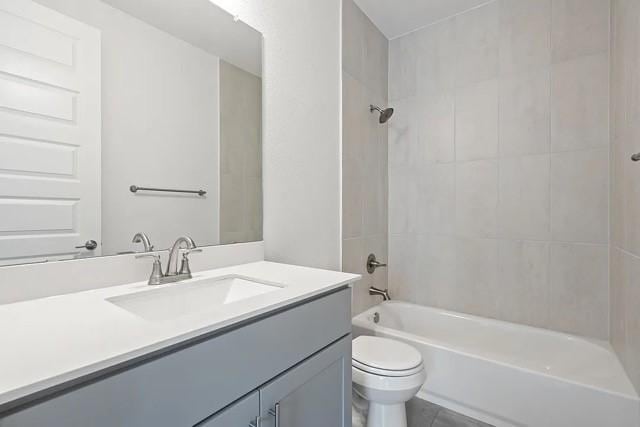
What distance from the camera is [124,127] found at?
38.9 inches

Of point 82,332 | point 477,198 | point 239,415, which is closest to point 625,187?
point 477,198

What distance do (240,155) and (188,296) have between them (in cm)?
63

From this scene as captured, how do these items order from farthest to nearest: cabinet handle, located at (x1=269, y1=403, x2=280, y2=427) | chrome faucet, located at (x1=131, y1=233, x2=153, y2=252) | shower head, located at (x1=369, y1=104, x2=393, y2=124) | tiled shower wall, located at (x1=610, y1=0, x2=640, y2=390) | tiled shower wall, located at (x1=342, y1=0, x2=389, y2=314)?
shower head, located at (x1=369, y1=104, x2=393, y2=124), tiled shower wall, located at (x1=342, y1=0, x2=389, y2=314), tiled shower wall, located at (x1=610, y1=0, x2=640, y2=390), chrome faucet, located at (x1=131, y1=233, x2=153, y2=252), cabinet handle, located at (x1=269, y1=403, x2=280, y2=427)

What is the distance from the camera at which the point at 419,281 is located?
2.35 m

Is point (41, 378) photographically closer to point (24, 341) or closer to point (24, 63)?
point (24, 341)

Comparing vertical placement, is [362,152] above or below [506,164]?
above

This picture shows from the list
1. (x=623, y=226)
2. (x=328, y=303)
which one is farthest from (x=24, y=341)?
(x=623, y=226)

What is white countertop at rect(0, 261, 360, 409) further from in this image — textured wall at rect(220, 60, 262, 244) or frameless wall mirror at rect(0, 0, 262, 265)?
textured wall at rect(220, 60, 262, 244)

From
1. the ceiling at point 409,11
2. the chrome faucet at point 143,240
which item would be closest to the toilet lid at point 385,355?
the chrome faucet at point 143,240

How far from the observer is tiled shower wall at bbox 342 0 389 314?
1.98 m

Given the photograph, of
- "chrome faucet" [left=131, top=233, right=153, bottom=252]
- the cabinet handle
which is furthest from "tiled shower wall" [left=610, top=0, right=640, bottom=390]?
"chrome faucet" [left=131, top=233, right=153, bottom=252]

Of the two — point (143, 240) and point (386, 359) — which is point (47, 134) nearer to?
point (143, 240)

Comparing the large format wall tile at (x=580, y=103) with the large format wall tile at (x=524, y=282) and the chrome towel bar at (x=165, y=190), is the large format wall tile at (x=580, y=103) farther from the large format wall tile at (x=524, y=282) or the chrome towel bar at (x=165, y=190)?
the chrome towel bar at (x=165, y=190)

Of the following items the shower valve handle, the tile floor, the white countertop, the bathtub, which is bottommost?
the tile floor
